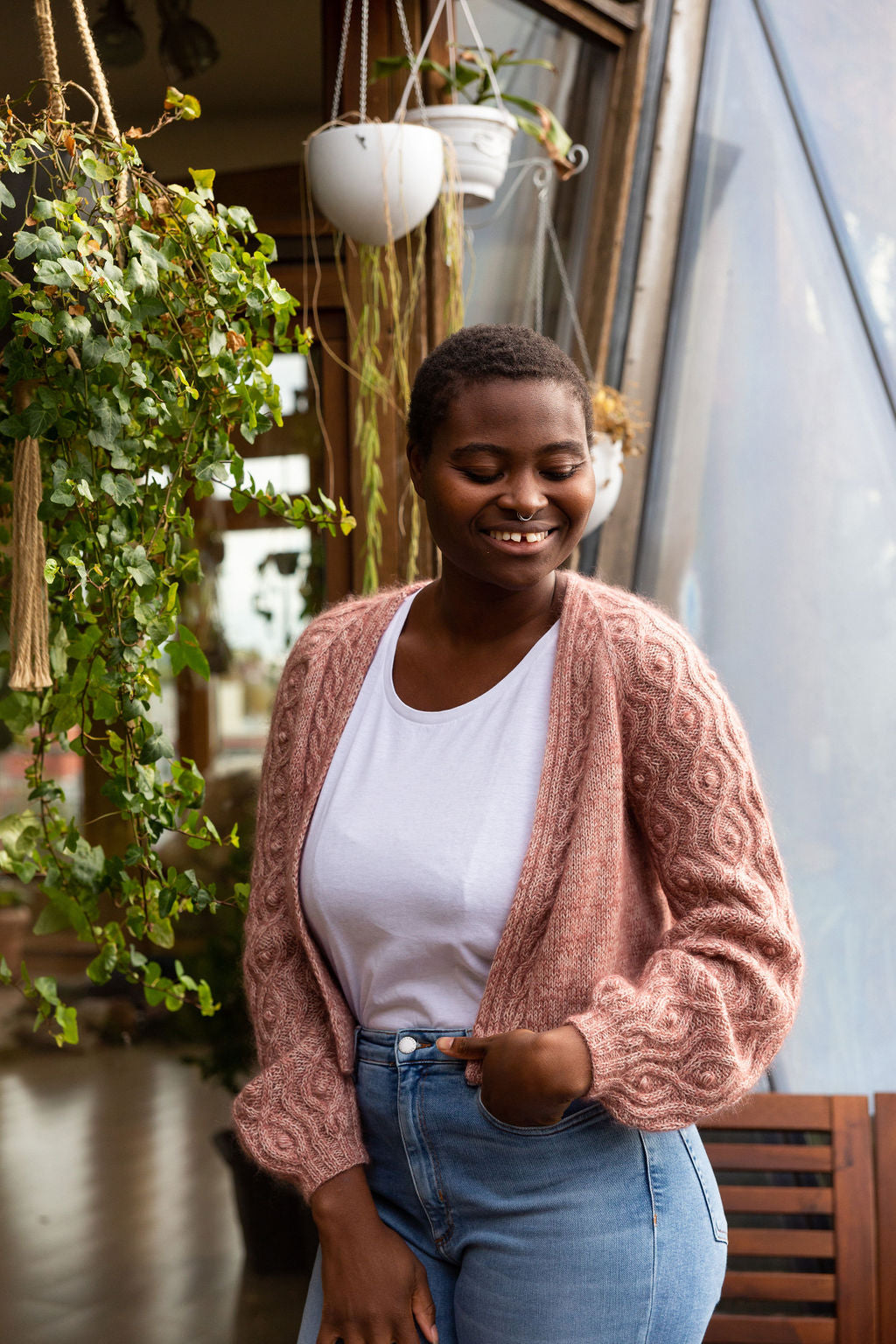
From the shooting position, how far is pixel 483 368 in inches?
46.6

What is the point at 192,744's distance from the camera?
2.89 meters

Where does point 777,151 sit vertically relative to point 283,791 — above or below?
above

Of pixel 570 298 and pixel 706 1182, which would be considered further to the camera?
pixel 570 298

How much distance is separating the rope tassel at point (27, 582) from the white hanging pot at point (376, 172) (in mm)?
888

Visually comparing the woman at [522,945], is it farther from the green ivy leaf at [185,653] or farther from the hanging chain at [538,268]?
the hanging chain at [538,268]

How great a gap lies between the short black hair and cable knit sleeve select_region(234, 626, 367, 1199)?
29 centimetres

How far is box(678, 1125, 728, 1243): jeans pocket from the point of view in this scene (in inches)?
46.8

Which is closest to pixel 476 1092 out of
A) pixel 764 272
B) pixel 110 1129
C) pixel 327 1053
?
pixel 327 1053

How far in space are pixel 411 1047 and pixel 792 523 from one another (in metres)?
1.82

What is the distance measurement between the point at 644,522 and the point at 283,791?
1646mm

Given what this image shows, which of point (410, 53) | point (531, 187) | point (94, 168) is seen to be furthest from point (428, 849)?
point (531, 187)

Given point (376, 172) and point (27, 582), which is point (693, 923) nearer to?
point (27, 582)

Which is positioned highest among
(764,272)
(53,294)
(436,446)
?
(764,272)

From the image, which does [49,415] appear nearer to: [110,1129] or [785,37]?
[785,37]
